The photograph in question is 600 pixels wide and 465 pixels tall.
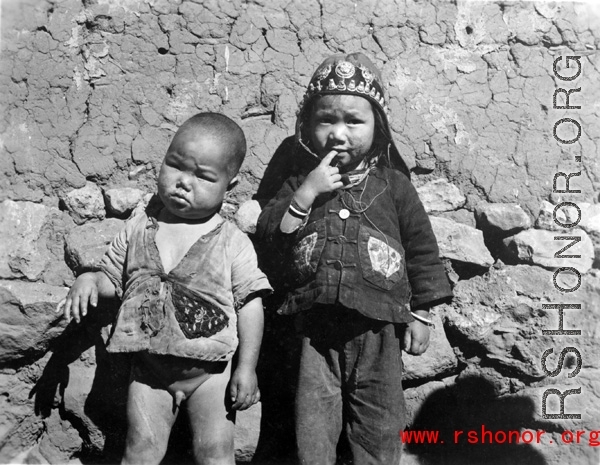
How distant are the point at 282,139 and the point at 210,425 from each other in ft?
4.01

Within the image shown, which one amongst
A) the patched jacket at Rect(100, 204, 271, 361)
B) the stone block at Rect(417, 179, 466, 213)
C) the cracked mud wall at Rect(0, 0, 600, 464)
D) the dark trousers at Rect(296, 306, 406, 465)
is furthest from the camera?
the stone block at Rect(417, 179, 466, 213)

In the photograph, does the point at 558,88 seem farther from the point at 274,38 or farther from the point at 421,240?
the point at 274,38

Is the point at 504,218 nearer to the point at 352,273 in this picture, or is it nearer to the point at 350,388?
the point at 352,273

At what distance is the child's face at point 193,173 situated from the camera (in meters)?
2.14

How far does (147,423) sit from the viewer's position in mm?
2127

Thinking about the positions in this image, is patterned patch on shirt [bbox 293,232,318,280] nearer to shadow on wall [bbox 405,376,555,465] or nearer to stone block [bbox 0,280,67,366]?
shadow on wall [bbox 405,376,555,465]

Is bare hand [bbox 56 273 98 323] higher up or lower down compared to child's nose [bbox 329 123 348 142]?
lower down

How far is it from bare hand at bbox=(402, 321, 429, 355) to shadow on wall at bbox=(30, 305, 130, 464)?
1.15 meters

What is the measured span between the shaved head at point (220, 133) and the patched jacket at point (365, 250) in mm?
248

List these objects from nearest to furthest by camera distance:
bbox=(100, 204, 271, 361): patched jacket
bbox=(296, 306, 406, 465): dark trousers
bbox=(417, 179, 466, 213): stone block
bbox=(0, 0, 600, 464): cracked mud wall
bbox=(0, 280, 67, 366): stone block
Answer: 1. bbox=(100, 204, 271, 361): patched jacket
2. bbox=(296, 306, 406, 465): dark trousers
3. bbox=(0, 280, 67, 366): stone block
4. bbox=(0, 0, 600, 464): cracked mud wall
5. bbox=(417, 179, 466, 213): stone block

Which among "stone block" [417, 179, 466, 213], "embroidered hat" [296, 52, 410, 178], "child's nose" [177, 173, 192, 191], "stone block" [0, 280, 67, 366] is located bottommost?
"stone block" [0, 280, 67, 366]

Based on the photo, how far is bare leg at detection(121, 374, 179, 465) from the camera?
6.96 ft

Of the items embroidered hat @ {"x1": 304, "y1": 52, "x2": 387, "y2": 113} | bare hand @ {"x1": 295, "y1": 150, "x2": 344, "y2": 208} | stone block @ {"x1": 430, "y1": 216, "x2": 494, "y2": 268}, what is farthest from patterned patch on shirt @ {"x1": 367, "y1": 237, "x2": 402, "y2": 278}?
embroidered hat @ {"x1": 304, "y1": 52, "x2": 387, "y2": 113}

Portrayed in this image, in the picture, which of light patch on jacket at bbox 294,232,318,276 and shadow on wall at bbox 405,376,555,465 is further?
shadow on wall at bbox 405,376,555,465
